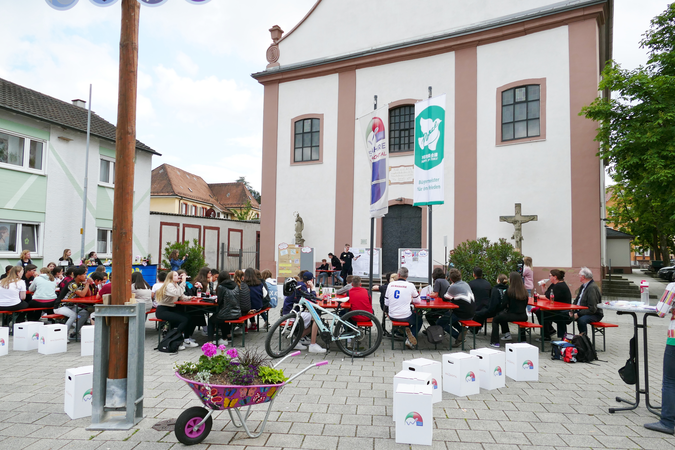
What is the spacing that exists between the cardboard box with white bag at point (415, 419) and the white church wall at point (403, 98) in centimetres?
1396

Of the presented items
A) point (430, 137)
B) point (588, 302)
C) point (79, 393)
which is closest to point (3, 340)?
point (79, 393)

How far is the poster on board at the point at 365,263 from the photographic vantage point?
61.1ft

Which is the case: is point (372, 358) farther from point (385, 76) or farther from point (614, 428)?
point (385, 76)

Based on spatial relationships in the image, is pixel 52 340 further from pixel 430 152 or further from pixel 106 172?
pixel 106 172

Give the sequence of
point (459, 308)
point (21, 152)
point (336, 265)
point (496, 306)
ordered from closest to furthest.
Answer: point (459, 308) < point (496, 306) < point (21, 152) < point (336, 265)

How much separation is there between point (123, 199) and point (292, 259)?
14.6 m

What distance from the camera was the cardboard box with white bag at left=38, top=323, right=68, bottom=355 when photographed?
7535 millimetres

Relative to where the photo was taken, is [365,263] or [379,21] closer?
[365,263]

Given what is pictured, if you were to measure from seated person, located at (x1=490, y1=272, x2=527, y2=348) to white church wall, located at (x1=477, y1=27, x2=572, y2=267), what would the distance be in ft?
27.6

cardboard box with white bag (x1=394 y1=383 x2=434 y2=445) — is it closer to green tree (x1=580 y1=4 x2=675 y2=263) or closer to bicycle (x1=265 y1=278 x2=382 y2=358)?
bicycle (x1=265 y1=278 x2=382 y2=358)

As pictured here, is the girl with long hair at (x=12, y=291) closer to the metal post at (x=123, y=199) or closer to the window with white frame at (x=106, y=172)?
the metal post at (x=123, y=199)

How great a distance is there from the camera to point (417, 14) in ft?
62.2

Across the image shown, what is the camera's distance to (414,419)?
4.04 meters

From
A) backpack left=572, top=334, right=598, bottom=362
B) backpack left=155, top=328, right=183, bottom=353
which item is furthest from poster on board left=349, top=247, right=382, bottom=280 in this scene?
backpack left=155, top=328, right=183, bottom=353
